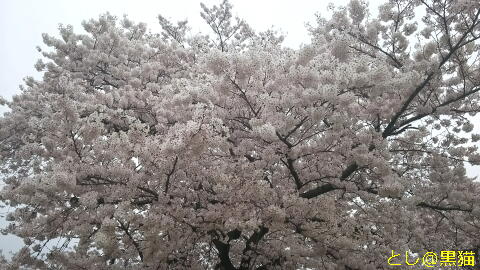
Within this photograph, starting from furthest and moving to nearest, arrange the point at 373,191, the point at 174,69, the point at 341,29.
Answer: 1. the point at 174,69
2. the point at 341,29
3. the point at 373,191

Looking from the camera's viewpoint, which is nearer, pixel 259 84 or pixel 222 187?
pixel 222 187

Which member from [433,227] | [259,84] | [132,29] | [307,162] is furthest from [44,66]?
[433,227]

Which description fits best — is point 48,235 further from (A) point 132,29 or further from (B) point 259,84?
(A) point 132,29

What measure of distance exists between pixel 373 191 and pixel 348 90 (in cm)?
251

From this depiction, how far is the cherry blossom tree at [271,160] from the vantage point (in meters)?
5.85

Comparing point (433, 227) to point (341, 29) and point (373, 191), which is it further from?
point (341, 29)

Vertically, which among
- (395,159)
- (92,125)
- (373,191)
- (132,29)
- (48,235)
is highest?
(132,29)

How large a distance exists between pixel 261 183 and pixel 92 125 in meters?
2.95

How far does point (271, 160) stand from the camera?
22.5ft

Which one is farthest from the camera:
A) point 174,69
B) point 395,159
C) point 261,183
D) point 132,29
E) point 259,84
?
point 132,29

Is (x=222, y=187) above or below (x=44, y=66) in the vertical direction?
below

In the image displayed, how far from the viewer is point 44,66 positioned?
12938 millimetres

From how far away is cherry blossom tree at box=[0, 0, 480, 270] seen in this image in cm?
585

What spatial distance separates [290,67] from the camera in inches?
272
